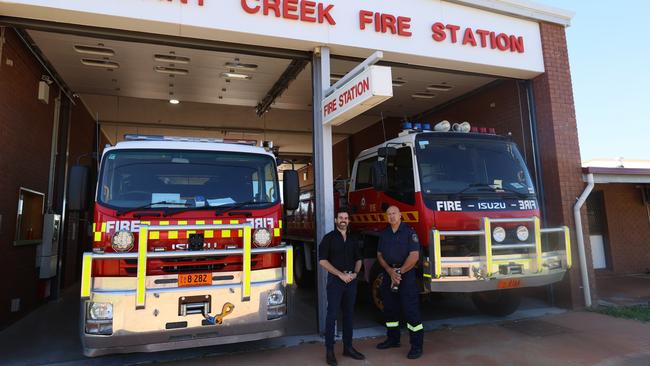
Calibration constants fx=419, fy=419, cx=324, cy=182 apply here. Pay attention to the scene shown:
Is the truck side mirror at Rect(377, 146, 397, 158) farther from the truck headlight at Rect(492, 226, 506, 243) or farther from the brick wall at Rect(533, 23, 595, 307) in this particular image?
the brick wall at Rect(533, 23, 595, 307)

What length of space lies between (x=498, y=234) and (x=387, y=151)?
185 centimetres

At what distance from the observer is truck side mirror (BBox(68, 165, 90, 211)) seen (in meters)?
4.38

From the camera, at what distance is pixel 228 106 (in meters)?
11.1

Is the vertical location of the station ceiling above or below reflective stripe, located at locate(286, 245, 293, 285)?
above

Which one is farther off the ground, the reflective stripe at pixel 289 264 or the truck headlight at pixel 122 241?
the truck headlight at pixel 122 241

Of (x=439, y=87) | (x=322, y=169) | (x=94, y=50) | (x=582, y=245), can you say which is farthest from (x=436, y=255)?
(x=94, y=50)

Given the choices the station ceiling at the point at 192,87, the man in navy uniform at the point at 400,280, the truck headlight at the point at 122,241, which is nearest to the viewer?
the truck headlight at the point at 122,241

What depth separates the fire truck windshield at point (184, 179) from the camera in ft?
14.4

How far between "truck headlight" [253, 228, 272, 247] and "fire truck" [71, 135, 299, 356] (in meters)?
0.01

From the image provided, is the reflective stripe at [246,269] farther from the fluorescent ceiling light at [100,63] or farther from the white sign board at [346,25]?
the fluorescent ceiling light at [100,63]

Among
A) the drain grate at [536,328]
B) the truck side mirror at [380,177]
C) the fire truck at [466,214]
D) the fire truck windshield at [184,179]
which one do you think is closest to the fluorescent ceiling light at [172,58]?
the fire truck windshield at [184,179]

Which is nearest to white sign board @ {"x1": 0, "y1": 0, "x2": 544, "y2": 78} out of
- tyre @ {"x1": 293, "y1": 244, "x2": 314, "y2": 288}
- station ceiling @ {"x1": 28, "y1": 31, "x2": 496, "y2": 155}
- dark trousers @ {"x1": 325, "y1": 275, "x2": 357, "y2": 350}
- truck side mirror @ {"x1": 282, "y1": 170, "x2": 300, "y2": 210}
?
station ceiling @ {"x1": 28, "y1": 31, "x2": 496, "y2": 155}

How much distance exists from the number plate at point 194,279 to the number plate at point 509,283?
353 cm

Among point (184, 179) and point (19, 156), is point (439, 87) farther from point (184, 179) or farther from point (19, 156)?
point (19, 156)
